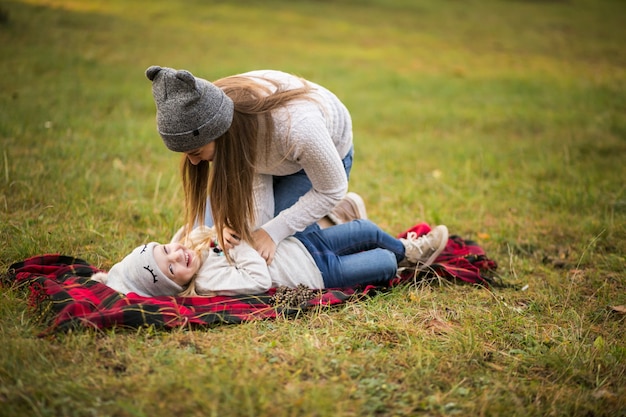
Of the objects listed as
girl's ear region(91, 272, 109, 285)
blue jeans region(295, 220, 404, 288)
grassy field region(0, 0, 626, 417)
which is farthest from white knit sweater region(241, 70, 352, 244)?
girl's ear region(91, 272, 109, 285)

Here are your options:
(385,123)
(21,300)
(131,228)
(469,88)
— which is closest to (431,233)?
(131,228)

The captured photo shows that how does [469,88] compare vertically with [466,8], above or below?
below

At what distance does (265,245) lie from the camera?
3.40 meters

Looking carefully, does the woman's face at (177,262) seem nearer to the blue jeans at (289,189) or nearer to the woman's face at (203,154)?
the blue jeans at (289,189)

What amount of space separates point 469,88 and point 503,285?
6925 mm

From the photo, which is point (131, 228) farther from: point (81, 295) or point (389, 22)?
point (389, 22)

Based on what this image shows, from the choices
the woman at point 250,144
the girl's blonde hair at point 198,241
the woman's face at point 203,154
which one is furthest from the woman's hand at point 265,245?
the woman's face at point 203,154

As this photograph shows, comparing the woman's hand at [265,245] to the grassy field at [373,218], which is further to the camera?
the woman's hand at [265,245]

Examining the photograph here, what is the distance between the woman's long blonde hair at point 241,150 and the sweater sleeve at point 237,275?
0.34 feet

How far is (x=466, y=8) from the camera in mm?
19734

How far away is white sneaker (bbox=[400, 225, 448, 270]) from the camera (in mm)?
3881

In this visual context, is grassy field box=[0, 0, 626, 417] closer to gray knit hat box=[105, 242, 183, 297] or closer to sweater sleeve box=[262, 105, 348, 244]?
gray knit hat box=[105, 242, 183, 297]

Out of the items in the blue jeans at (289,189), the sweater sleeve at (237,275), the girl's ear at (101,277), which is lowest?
the girl's ear at (101,277)

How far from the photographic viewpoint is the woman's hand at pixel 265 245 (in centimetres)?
340
